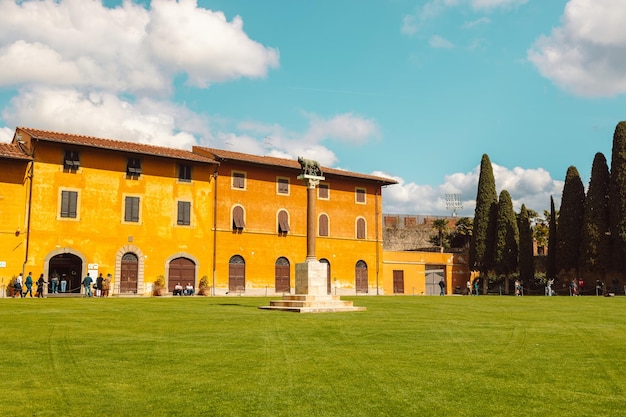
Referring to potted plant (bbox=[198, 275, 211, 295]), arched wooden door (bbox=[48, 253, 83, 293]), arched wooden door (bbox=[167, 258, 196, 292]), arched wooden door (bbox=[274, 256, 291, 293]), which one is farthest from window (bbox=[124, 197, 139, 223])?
arched wooden door (bbox=[274, 256, 291, 293])

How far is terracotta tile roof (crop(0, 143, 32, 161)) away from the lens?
31.3 meters

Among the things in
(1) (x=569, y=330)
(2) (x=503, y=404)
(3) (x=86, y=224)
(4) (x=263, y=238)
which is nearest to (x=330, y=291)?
(4) (x=263, y=238)

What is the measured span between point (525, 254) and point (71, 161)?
34515 mm

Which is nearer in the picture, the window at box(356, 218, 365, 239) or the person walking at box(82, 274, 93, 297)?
the person walking at box(82, 274, 93, 297)

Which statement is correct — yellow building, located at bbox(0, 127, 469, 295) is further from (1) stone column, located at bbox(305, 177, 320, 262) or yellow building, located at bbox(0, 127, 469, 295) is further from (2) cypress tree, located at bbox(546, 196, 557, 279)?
(1) stone column, located at bbox(305, 177, 320, 262)

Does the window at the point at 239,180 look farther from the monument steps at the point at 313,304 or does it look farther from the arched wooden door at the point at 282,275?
the monument steps at the point at 313,304

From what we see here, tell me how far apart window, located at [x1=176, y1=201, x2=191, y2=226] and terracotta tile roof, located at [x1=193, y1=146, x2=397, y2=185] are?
3.71m

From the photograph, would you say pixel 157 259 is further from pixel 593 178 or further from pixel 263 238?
pixel 593 178

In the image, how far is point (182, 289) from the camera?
36.4 meters

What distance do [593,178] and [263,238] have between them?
82.1 feet

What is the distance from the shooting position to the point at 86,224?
111 ft

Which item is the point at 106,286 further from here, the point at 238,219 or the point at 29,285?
the point at 238,219

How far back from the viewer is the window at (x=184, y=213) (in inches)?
1469

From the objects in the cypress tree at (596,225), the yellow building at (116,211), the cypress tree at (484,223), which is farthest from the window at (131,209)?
the cypress tree at (596,225)
